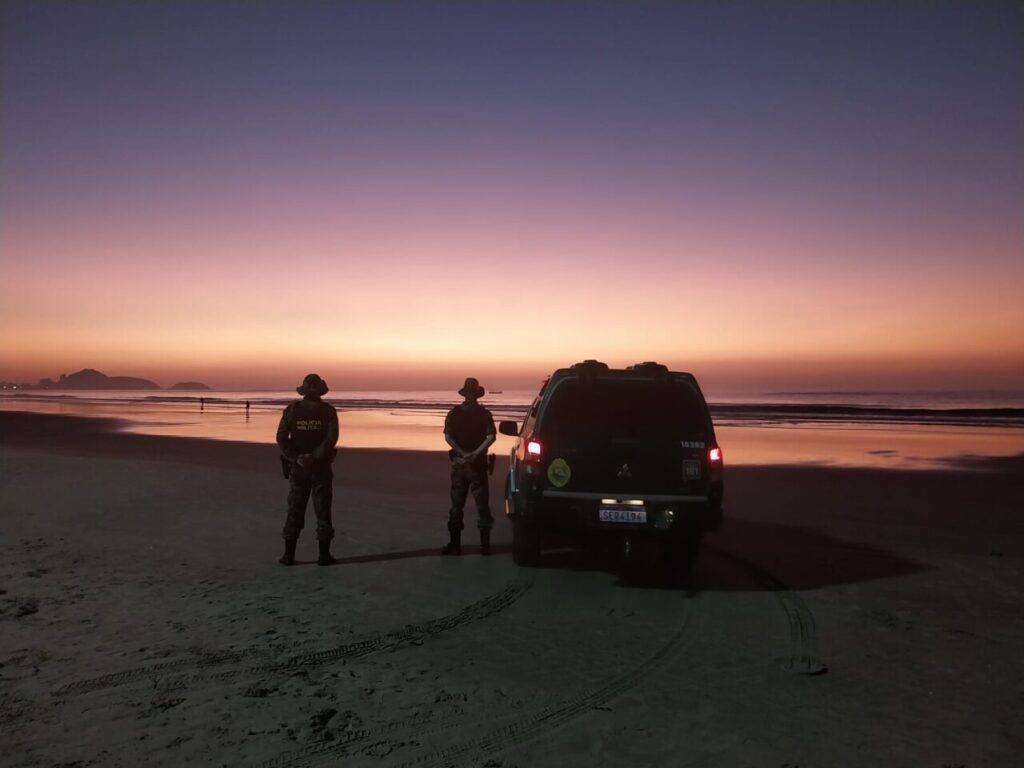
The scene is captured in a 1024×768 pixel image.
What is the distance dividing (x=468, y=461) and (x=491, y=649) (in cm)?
336

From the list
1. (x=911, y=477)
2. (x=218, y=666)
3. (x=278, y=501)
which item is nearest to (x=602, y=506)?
(x=218, y=666)

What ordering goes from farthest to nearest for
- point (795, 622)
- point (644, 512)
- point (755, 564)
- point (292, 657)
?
point (755, 564) < point (644, 512) < point (795, 622) < point (292, 657)

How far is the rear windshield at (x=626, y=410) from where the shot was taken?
23.2 ft

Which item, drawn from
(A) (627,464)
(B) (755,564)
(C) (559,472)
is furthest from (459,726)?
(B) (755,564)

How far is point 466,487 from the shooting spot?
8562 millimetres

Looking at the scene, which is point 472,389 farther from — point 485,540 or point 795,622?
point 795,622

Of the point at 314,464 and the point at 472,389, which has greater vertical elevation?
the point at 472,389

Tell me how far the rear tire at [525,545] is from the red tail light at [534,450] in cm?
83

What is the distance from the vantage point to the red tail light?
278 inches

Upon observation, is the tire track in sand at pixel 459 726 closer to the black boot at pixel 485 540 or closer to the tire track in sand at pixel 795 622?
the tire track in sand at pixel 795 622

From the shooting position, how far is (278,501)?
12.1 m

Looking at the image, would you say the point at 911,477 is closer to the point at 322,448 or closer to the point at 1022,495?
the point at 1022,495

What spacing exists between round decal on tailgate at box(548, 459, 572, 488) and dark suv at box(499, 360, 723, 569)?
1 centimetres

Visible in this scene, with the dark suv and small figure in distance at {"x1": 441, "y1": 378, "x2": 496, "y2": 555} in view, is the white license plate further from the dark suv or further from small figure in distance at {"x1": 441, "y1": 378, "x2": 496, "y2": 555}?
small figure in distance at {"x1": 441, "y1": 378, "x2": 496, "y2": 555}
